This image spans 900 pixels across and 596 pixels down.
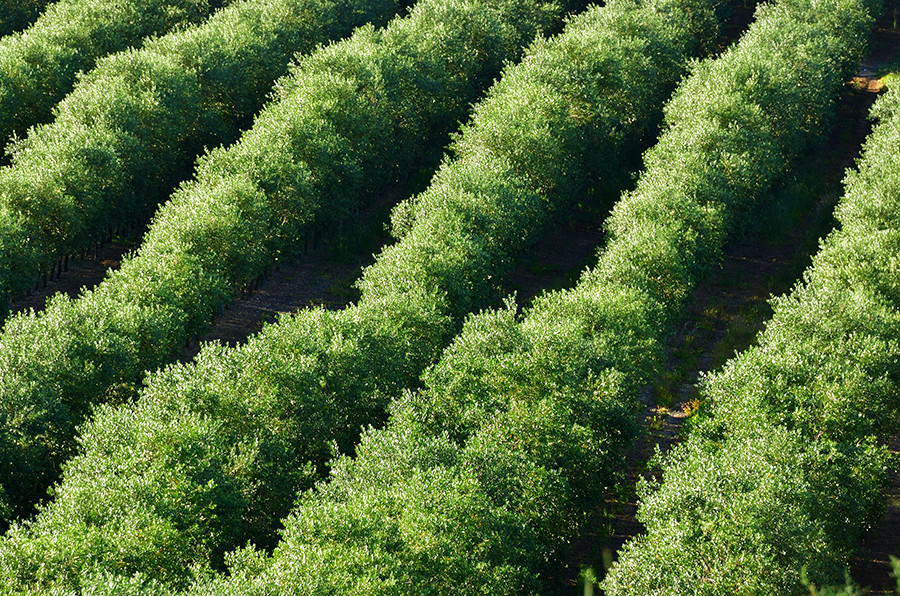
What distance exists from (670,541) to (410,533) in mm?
11016

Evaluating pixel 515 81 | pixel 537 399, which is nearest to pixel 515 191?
pixel 515 81

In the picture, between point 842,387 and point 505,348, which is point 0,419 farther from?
point 842,387

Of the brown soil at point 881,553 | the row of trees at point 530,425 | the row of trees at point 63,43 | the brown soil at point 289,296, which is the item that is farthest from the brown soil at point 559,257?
the row of trees at point 63,43

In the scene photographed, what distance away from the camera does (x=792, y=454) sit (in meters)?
41.9

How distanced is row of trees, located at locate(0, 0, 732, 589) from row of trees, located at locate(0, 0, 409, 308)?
895cm

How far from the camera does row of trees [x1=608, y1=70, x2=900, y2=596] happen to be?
122 feet

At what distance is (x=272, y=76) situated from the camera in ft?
293

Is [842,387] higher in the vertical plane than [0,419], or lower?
lower

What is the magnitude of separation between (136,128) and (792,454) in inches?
2287

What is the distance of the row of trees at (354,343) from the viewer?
3903 cm

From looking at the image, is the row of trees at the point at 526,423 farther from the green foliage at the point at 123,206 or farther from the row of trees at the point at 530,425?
the green foliage at the point at 123,206

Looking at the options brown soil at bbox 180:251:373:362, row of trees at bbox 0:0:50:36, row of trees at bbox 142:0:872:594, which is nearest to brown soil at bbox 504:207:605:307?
row of trees at bbox 142:0:872:594

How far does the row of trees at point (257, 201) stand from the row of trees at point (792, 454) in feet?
65.5

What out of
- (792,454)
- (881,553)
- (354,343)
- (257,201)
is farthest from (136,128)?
(881,553)
